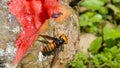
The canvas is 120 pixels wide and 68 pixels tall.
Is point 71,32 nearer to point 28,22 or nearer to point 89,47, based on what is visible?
point 28,22

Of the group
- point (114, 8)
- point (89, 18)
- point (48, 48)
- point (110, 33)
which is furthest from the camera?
point (114, 8)

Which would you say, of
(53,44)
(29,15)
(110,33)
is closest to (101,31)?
(110,33)

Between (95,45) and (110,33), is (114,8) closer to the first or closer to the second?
(110,33)

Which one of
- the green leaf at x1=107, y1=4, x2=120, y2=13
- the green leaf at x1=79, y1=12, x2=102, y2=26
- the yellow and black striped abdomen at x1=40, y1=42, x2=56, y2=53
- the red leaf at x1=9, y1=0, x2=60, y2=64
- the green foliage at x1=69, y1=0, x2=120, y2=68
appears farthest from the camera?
the green leaf at x1=107, y1=4, x2=120, y2=13

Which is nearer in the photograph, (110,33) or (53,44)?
(53,44)

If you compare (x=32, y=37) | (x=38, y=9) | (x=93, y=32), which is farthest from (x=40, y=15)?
(x=93, y=32)

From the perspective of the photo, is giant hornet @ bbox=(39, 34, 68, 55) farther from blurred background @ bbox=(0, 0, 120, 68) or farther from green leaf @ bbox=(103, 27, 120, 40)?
green leaf @ bbox=(103, 27, 120, 40)

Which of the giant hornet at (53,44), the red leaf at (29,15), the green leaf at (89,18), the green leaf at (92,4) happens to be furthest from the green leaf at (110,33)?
the giant hornet at (53,44)

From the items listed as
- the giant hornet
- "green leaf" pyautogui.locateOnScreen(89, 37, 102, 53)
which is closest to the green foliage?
"green leaf" pyautogui.locateOnScreen(89, 37, 102, 53)
